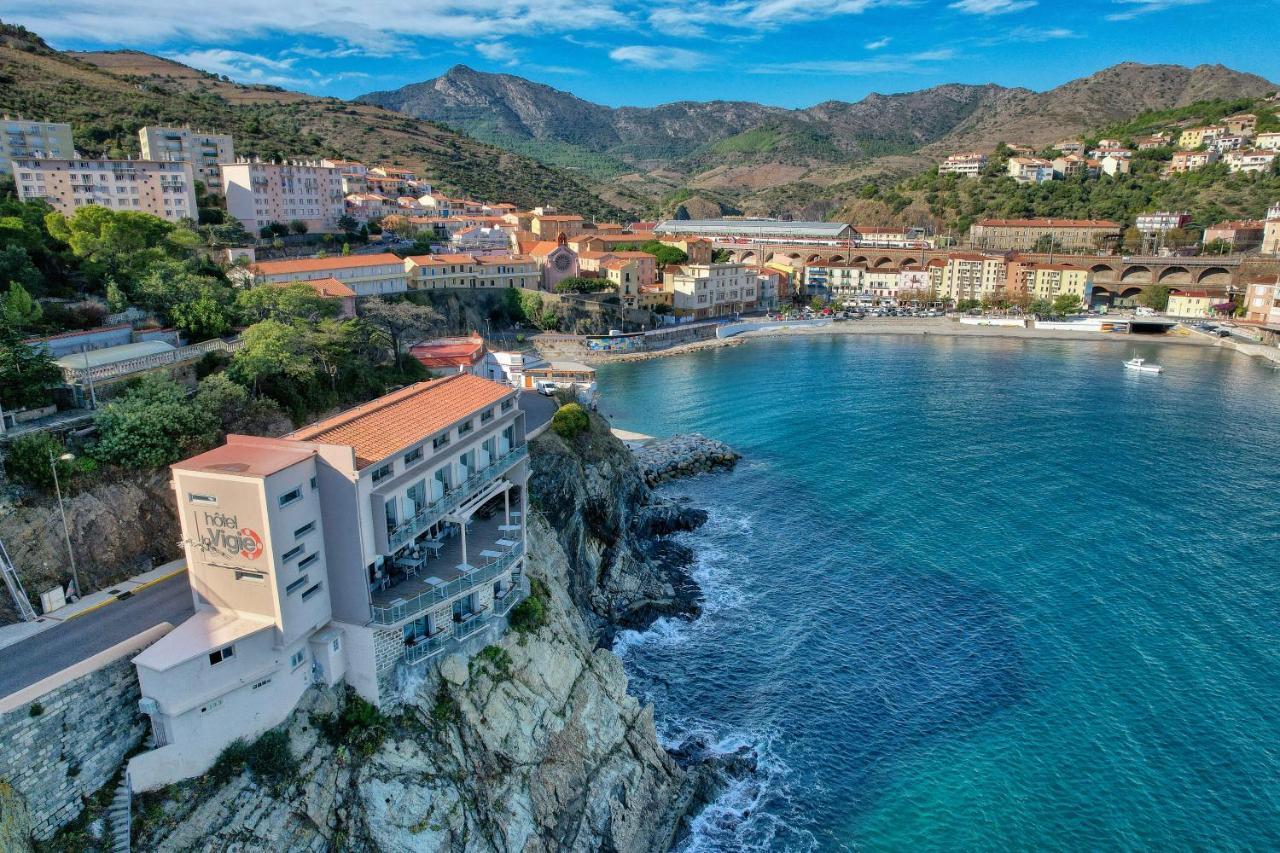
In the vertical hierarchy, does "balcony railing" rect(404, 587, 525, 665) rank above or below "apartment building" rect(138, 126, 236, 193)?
below

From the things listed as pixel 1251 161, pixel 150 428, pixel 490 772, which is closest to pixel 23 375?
pixel 150 428

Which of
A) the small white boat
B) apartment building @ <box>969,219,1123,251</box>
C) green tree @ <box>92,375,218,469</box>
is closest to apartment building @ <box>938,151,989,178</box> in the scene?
apartment building @ <box>969,219,1123,251</box>

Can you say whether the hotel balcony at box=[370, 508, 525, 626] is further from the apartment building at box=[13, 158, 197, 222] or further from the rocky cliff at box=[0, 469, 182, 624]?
the apartment building at box=[13, 158, 197, 222]

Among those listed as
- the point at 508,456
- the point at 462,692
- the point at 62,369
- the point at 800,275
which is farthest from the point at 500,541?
the point at 800,275

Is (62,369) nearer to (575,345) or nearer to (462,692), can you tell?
(462,692)

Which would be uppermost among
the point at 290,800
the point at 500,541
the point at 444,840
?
the point at 500,541

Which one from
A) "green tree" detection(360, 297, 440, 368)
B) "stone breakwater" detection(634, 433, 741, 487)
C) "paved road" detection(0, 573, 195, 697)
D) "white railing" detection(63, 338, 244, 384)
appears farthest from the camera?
"stone breakwater" detection(634, 433, 741, 487)
